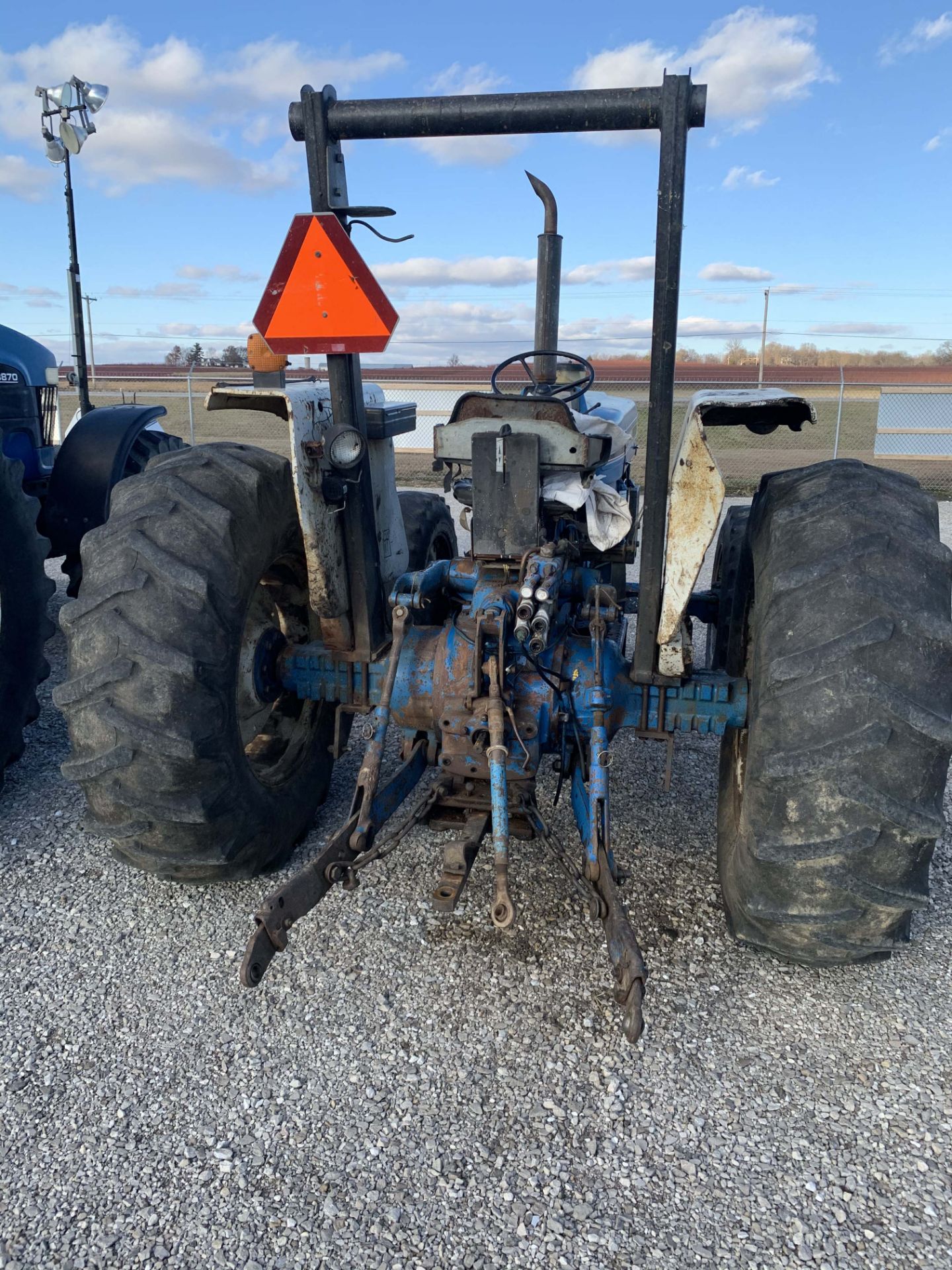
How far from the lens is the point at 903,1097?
2.44 m

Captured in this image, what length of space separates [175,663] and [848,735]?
185 cm

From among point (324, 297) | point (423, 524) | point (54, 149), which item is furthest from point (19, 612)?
point (54, 149)

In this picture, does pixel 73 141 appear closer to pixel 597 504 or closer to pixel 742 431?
pixel 597 504

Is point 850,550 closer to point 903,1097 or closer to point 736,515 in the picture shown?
point 903,1097

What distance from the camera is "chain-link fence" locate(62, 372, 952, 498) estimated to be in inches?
561

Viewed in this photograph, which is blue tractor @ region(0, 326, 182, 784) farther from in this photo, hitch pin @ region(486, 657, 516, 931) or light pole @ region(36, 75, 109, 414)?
hitch pin @ region(486, 657, 516, 931)

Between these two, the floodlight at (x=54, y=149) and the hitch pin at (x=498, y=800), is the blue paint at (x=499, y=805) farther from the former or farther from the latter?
the floodlight at (x=54, y=149)

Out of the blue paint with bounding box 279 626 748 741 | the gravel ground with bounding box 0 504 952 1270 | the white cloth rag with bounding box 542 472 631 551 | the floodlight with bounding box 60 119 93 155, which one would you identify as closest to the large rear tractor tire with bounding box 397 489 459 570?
the white cloth rag with bounding box 542 472 631 551

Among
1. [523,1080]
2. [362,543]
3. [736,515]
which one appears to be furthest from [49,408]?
[523,1080]

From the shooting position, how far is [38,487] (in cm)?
590

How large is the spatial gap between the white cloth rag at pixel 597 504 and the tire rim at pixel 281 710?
99 centimetres

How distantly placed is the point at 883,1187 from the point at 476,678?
1.63 metres

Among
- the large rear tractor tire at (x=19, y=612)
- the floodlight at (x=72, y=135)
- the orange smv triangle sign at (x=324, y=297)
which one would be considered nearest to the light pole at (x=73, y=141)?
the floodlight at (x=72, y=135)

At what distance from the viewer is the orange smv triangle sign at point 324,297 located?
2.87 metres
